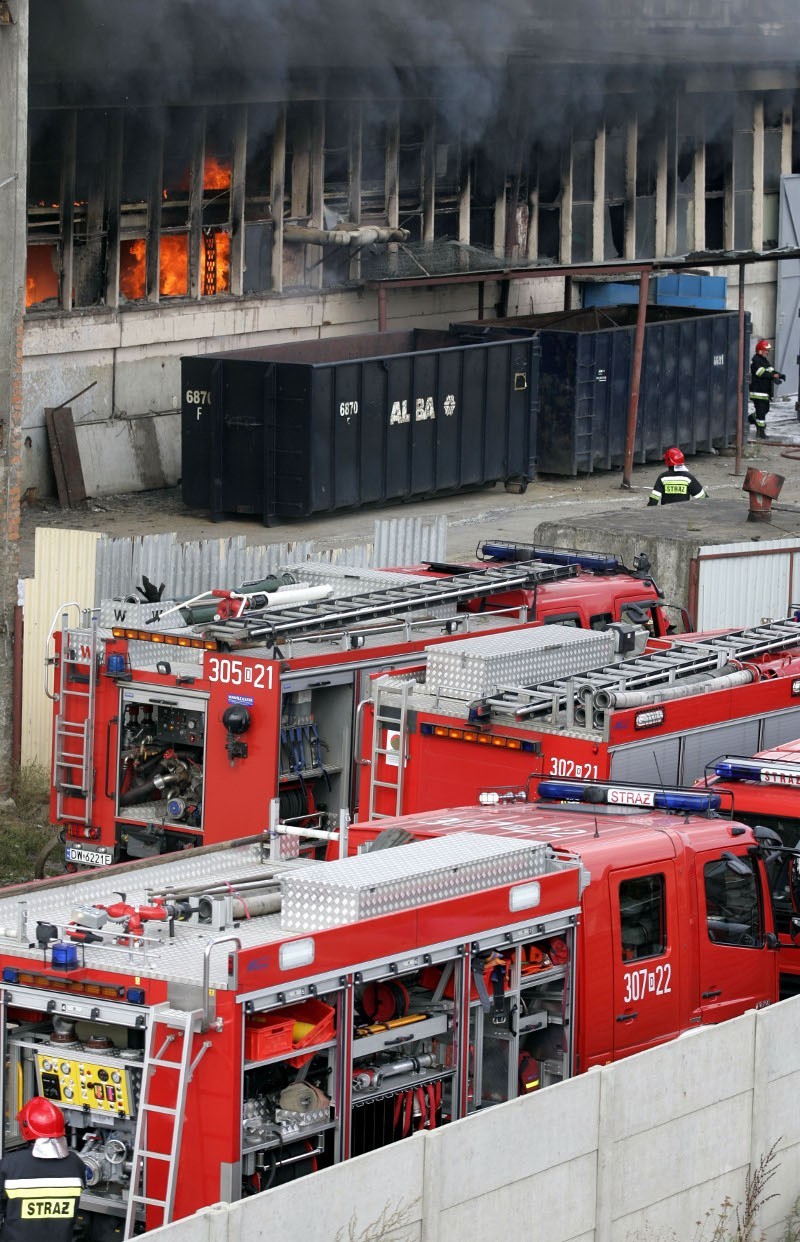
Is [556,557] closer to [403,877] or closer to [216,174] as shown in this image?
[403,877]

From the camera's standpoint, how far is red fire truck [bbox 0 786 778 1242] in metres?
7.99

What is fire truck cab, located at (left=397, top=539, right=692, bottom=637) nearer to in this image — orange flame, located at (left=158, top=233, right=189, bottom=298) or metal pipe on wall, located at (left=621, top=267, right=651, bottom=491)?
metal pipe on wall, located at (left=621, top=267, right=651, bottom=491)

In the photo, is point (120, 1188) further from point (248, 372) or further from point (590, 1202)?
point (248, 372)

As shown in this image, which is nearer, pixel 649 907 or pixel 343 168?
pixel 649 907

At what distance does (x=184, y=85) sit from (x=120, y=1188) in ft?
69.9

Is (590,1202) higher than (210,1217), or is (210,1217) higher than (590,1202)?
(210,1217)

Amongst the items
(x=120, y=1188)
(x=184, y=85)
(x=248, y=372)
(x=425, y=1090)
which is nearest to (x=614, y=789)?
(x=425, y=1090)

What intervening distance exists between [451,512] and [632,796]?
677 inches

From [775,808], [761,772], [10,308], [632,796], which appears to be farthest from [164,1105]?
[10,308]

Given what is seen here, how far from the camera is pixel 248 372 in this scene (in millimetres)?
25703

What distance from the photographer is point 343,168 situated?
104ft

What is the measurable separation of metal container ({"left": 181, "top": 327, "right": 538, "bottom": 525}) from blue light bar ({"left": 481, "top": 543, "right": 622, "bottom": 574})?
8232 millimetres

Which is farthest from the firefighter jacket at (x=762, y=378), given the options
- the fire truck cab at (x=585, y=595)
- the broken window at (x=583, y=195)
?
the fire truck cab at (x=585, y=595)

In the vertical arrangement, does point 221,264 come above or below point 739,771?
above
